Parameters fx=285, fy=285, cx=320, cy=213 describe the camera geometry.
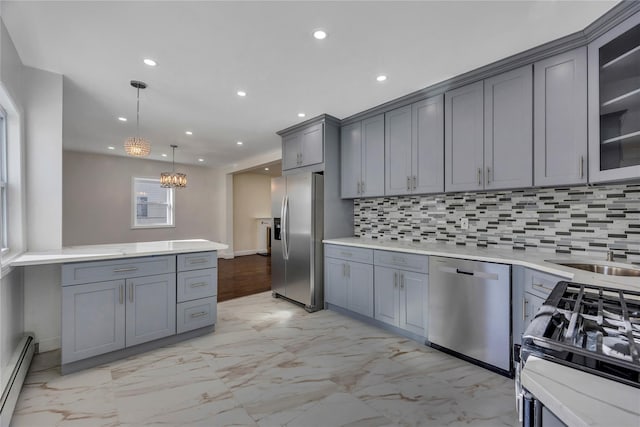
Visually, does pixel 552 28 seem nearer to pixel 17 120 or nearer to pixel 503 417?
pixel 503 417

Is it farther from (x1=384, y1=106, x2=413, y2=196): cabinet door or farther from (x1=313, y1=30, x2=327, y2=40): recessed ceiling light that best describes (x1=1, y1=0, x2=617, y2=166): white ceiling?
(x1=384, y1=106, x2=413, y2=196): cabinet door

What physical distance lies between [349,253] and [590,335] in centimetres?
267

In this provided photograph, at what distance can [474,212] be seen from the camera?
293cm

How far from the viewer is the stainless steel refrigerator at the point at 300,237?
3.69 meters

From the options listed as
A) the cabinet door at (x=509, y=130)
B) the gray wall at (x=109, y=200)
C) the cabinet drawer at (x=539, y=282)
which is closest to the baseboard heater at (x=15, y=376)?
the cabinet drawer at (x=539, y=282)

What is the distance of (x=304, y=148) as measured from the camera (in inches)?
159

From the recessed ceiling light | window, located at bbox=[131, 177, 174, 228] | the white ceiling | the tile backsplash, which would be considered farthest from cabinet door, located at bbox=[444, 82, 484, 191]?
window, located at bbox=[131, 177, 174, 228]

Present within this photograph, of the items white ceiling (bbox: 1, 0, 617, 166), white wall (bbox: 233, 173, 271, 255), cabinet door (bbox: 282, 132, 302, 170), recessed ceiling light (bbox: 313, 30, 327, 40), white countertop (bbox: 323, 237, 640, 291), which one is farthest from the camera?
white wall (bbox: 233, 173, 271, 255)

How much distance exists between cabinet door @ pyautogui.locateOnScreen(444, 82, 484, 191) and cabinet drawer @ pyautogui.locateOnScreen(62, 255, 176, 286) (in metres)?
2.81

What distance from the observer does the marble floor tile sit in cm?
174

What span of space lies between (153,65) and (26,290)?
2.25m

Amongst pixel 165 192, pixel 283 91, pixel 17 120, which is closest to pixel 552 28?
pixel 283 91

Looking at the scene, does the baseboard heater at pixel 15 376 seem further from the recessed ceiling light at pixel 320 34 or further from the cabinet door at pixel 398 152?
the cabinet door at pixel 398 152

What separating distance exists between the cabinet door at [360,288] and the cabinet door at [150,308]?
1871 millimetres
